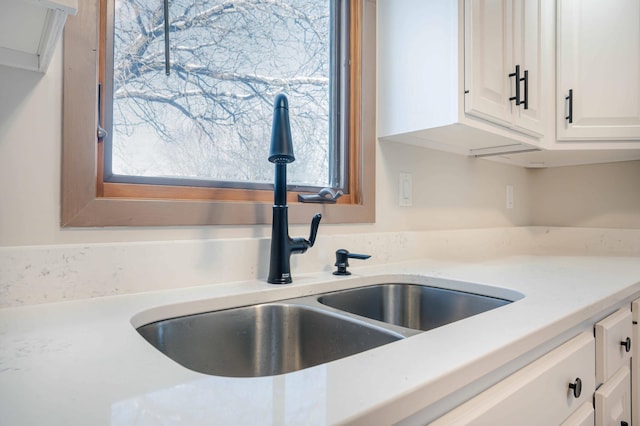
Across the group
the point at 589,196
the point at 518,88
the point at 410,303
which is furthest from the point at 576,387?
the point at 589,196

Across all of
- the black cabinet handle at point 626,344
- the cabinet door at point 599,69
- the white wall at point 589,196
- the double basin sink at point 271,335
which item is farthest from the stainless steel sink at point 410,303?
the white wall at point 589,196

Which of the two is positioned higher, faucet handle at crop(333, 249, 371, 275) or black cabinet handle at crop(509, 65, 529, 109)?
black cabinet handle at crop(509, 65, 529, 109)

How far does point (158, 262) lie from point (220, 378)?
52 centimetres

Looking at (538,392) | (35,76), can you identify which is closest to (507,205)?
(538,392)

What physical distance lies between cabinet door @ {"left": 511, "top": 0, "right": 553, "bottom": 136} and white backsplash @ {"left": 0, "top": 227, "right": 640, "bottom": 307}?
54 cm

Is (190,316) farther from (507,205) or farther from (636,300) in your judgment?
(507,205)

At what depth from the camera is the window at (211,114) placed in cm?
79

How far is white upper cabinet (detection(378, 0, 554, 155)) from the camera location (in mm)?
1109

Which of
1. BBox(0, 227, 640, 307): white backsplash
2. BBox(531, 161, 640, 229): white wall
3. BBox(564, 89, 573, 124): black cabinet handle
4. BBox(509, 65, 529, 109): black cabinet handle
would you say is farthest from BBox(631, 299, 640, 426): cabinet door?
BBox(531, 161, 640, 229): white wall

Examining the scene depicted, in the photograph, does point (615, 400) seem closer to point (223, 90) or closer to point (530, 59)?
point (530, 59)

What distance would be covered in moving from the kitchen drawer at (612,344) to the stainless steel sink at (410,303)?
24cm

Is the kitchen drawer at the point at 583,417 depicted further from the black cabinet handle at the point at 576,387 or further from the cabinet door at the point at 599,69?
the cabinet door at the point at 599,69

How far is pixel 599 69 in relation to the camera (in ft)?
5.14

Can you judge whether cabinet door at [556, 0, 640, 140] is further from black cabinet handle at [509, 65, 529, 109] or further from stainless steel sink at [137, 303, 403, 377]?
stainless steel sink at [137, 303, 403, 377]
